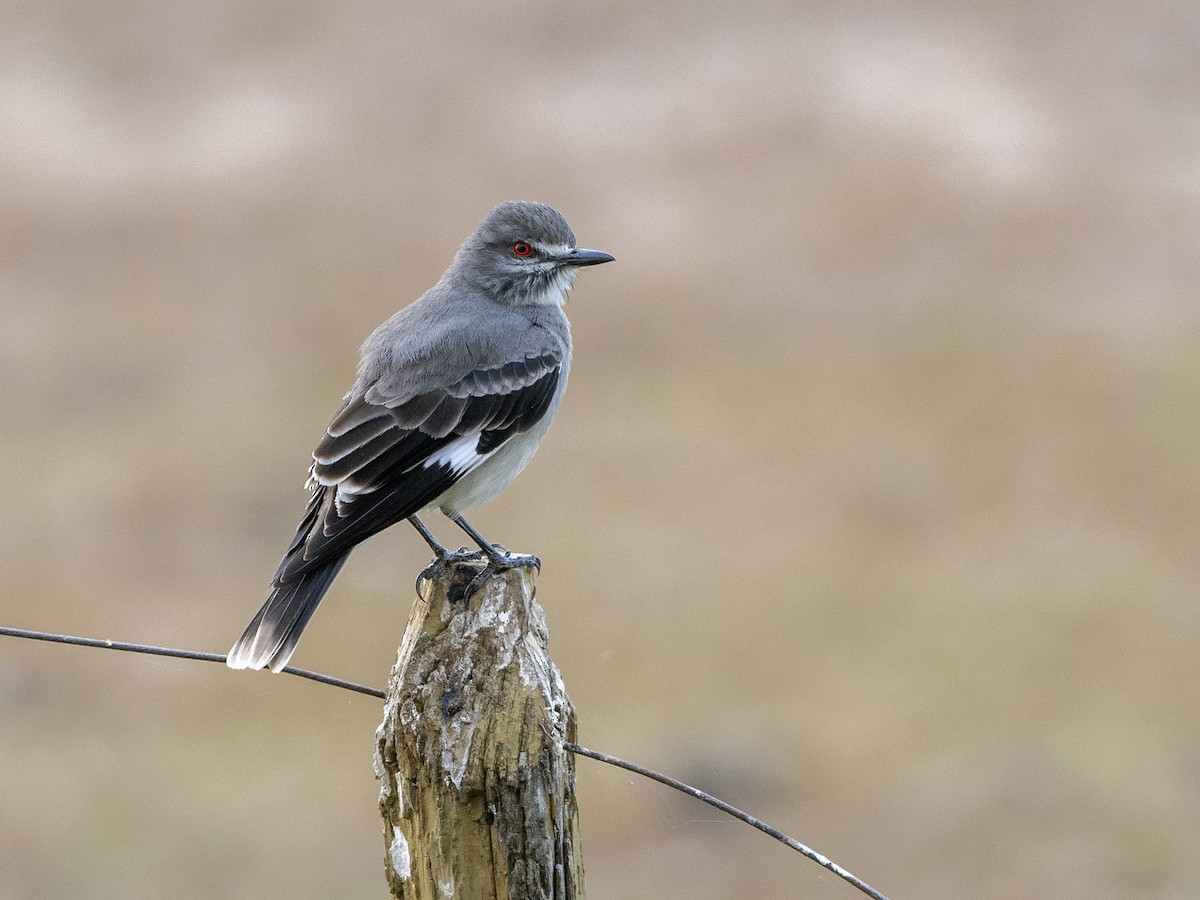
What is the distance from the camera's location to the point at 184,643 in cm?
1356

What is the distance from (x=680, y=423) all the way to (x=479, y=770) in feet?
45.9

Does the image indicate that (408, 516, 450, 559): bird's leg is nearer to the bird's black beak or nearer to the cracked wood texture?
the cracked wood texture

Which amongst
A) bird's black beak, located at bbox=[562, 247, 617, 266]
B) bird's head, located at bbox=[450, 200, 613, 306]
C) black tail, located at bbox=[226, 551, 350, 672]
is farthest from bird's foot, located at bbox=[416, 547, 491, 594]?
bird's black beak, located at bbox=[562, 247, 617, 266]

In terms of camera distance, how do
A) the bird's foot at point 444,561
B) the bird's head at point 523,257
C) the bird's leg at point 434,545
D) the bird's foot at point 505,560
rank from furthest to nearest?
the bird's head at point 523,257, the bird's leg at point 434,545, the bird's foot at point 444,561, the bird's foot at point 505,560

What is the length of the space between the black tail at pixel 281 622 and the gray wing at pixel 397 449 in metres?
0.04

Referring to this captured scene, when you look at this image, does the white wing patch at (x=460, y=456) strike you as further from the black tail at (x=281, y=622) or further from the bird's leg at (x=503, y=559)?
the black tail at (x=281, y=622)

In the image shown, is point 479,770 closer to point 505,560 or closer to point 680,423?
point 505,560

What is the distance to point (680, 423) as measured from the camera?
56.6 ft

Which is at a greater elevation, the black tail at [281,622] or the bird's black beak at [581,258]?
the bird's black beak at [581,258]

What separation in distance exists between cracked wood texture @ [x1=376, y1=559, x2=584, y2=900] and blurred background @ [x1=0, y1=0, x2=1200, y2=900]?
737 cm

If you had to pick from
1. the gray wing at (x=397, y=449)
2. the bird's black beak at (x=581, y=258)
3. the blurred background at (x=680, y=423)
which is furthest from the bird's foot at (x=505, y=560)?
the blurred background at (x=680, y=423)

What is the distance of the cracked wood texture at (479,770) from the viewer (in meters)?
3.38

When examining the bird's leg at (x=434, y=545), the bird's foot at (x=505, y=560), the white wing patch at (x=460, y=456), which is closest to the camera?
the bird's foot at (x=505, y=560)

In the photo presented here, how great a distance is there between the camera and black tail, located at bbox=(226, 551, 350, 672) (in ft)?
14.9
